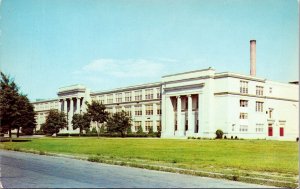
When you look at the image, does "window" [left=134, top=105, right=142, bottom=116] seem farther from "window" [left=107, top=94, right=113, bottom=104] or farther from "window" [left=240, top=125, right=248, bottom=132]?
"window" [left=240, top=125, right=248, bottom=132]

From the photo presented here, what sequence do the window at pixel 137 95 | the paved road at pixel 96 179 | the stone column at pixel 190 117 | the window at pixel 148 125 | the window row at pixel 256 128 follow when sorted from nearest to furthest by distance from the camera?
the paved road at pixel 96 179
the window row at pixel 256 128
the stone column at pixel 190 117
the window at pixel 148 125
the window at pixel 137 95

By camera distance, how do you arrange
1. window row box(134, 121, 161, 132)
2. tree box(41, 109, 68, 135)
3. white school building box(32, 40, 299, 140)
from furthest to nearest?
window row box(134, 121, 161, 132), white school building box(32, 40, 299, 140), tree box(41, 109, 68, 135)

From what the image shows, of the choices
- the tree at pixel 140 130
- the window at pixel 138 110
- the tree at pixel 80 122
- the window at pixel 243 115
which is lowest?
the tree at pixel 140 130

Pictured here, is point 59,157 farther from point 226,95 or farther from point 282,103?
point 282,103

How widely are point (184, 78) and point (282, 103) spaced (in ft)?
54.7

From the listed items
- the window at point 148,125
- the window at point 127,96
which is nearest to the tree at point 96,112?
the window at point 148,125

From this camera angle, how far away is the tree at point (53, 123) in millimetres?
43594

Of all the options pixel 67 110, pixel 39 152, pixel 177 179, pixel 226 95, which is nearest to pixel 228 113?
pixel 226 95

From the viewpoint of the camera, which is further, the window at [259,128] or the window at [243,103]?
the window at [259,128]

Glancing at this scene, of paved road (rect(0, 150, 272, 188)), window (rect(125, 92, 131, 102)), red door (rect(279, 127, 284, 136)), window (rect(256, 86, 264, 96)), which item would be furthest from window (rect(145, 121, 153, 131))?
paved road (rect(0, 150, 272, 188))

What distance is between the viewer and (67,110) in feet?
161

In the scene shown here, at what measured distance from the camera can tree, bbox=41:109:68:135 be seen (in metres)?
43.6

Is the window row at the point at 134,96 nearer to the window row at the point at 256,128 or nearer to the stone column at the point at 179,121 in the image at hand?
the stone column at the point at 179,121

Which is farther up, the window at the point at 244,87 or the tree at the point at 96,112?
the window at the point at 244,87
